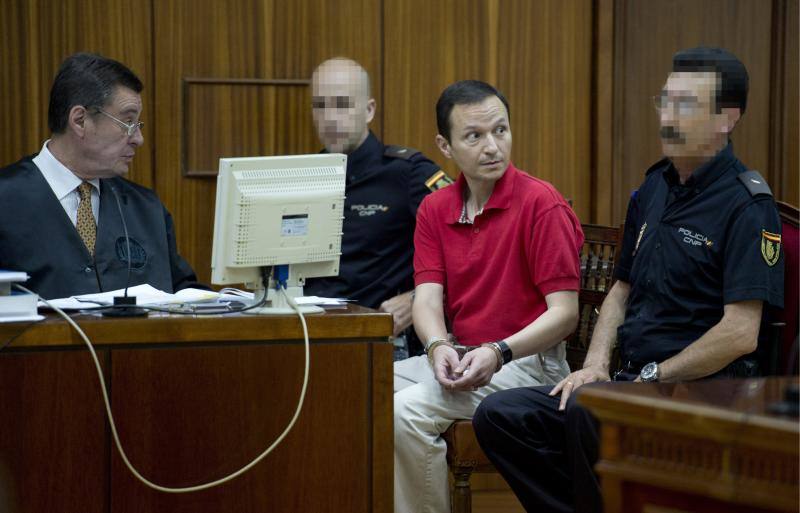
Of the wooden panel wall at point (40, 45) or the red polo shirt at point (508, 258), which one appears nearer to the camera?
the red polo shirt at point (508, 258)

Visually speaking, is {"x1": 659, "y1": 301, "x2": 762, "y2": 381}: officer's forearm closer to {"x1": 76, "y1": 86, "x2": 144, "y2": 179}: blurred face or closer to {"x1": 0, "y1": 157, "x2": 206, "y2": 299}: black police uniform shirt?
{"x1": 0, "y1": 157, "x2": 206, "y2": 299}: black police uniform shirt

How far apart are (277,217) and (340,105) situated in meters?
1.25

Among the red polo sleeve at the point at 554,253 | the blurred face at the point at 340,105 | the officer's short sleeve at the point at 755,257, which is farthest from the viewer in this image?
the blurred face at the point at 340,105

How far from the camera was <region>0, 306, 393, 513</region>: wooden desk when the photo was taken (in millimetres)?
2135

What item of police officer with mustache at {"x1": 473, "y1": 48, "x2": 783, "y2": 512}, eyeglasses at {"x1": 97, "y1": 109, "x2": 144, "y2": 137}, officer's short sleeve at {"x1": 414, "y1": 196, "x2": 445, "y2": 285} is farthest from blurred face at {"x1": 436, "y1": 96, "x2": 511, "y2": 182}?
eyeglasses at {"x1": 97, "y1": 109, "x2": 144, "y2": 137}

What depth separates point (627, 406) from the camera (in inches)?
59.9

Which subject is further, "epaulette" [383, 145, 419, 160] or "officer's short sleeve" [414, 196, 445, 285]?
"epaulette" [383, 145, 419, 160]

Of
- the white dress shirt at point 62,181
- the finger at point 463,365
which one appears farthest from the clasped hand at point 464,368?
the white dress shirt at point 62,181

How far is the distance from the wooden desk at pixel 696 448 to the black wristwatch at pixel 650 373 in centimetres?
79

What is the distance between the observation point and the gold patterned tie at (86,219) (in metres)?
2.89

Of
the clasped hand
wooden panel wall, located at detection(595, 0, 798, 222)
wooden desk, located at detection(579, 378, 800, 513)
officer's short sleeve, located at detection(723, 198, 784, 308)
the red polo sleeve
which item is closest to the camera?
wooden desk, located at detection(579, 378, 800, 513)

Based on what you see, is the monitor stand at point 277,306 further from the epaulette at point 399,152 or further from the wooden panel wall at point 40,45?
the wooden panel wall at point 40,45

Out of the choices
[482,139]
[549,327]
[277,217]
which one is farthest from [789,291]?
[277,217]

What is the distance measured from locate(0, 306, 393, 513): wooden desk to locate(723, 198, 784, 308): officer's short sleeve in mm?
806
